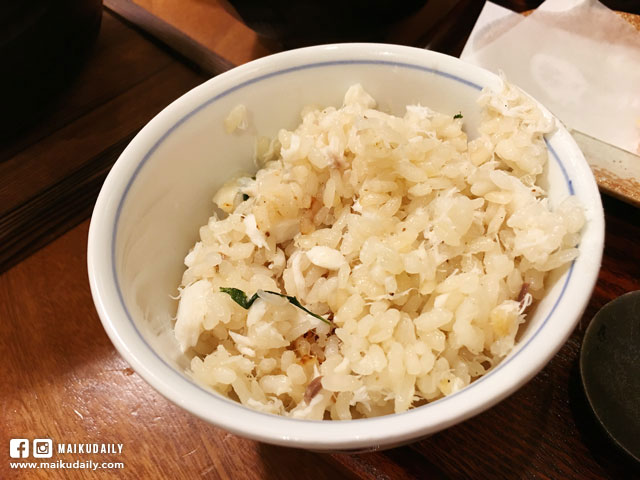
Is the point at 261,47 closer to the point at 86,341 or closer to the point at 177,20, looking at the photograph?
the point at 177,20

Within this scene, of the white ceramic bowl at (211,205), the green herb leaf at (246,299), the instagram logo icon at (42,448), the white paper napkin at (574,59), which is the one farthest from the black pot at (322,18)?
the instagram logo icon at (42,448)

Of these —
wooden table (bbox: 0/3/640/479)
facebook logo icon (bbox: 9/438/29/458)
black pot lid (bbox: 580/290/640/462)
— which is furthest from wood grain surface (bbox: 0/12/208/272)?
black pot lid (bbox: 580/290/640/462)

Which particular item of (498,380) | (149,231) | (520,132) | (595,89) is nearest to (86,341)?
(149,231)

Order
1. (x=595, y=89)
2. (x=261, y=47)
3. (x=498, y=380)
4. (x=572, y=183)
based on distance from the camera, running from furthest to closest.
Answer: (x=261, y=47) < (x=595, y=89) < (x=572, y=183) < (x=498, y=380)

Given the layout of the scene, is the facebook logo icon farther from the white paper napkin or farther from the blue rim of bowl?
the white paper napkin

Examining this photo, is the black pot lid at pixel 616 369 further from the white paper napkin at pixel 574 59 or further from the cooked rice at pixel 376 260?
the white paper napkin at pixel 574 59
